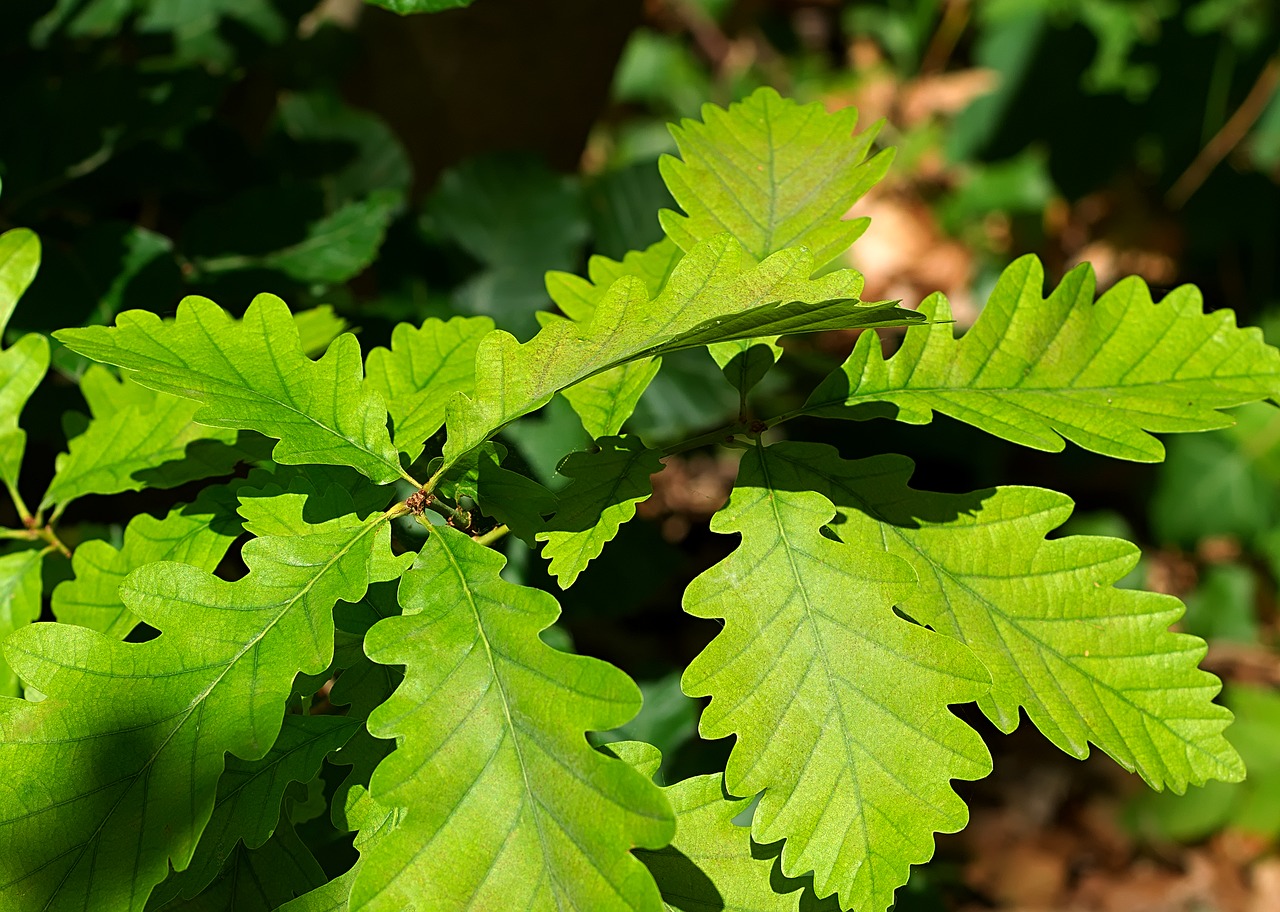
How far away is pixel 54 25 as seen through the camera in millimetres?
1521

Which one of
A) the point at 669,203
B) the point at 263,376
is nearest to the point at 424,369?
the point at 263,376

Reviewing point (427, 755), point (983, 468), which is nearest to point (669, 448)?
point (427, 755)

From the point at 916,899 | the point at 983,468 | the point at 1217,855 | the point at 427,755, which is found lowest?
the point at 1217,855

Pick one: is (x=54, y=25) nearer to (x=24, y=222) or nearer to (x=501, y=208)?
(x=24, y=222)

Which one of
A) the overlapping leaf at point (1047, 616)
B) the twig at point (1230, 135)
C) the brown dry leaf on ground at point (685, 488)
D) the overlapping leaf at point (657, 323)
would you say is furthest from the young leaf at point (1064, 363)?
the twig at point (1230, 135)

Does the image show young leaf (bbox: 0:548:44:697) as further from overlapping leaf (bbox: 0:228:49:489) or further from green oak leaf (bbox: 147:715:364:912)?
green oak leaf (bbox: 147:715:364:912)

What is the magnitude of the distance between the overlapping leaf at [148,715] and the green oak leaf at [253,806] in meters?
0.06

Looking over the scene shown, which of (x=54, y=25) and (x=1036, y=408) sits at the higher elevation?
(x=1036, y=408)

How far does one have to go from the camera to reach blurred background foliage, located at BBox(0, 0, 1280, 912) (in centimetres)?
136

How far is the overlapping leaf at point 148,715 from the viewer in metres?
0.68

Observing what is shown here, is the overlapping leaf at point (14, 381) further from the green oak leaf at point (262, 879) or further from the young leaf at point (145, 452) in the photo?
the green oak leaf at point (262, 879)

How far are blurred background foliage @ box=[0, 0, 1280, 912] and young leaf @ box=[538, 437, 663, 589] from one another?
0.15 meters

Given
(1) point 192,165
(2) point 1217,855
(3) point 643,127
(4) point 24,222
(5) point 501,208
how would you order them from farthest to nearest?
(3) point 643,127
(2) point 1217,855
(5) point 501,208
(1) point 192,165
(4) point 24,222

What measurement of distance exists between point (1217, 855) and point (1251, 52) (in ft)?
6.81
